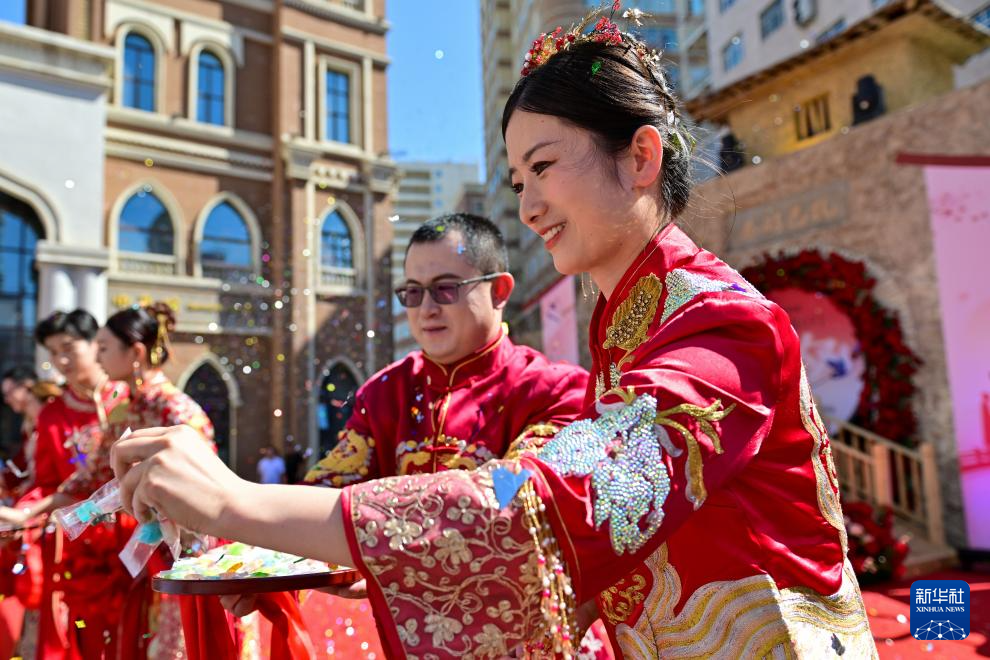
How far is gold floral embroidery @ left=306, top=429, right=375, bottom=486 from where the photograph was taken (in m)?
1.89

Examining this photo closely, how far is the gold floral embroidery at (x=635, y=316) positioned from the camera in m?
1.05

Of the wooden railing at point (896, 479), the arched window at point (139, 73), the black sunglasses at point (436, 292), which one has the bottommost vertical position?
the wooden railing at point (896, 479)

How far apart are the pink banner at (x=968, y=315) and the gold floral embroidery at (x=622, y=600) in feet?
20.4

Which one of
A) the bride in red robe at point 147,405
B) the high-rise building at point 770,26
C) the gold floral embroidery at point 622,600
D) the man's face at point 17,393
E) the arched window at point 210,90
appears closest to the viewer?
the gold floral embroidery at point 622,600

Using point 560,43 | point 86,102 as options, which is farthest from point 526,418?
point 86,102

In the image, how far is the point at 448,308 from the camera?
7.02 feet

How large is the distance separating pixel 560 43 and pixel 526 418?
105 cm

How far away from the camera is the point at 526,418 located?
6.49ft

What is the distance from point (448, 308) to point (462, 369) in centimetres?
19

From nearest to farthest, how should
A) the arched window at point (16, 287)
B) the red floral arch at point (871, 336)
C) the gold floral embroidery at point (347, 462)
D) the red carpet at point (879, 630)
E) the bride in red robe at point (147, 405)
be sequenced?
1. the gold floral embroidery at point (347, 462)
2. the bride in red robe at point (147, 405)
3. the red carpet at point (879, 630)
4. the red floral arch at point (871, 336)
5. the arched window at point (16, 287)

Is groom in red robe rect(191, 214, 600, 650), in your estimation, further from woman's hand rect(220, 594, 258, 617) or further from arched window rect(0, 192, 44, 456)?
arched window rect(0, 192, 44, 456)

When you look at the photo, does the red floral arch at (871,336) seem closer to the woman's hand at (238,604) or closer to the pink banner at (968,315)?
the pink banner at (968,315)

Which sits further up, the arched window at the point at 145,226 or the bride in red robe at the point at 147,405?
the arched window at the point at 145,226

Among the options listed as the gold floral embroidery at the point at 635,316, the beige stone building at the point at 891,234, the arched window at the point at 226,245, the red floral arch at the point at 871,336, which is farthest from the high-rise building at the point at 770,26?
the gold floral embroidery at the point at 635,316
